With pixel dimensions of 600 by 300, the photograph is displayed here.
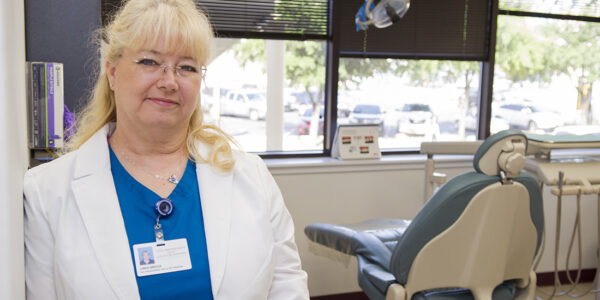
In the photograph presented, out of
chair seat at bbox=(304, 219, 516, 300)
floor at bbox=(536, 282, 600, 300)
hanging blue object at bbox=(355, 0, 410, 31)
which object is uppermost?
hanging blue object at bbox=(355, 0, 410, 31)

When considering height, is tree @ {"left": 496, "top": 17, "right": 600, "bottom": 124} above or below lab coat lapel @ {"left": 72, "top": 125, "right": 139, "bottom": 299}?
above

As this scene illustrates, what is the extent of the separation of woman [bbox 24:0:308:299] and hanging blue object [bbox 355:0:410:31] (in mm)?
1480

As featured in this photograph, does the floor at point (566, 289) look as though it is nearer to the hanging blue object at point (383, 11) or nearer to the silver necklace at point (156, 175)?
the hanging blue object at point (383, 11)

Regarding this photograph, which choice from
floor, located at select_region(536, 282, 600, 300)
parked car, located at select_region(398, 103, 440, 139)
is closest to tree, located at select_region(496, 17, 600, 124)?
parked car, located at select_region(398, 103, 440, 139)

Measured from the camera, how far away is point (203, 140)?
1409 millimetres

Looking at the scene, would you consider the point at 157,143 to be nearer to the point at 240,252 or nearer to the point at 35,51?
the point at 240,252

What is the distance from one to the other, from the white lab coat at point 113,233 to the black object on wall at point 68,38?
1.75ft

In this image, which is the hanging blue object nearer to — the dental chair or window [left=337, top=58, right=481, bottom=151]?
window [left=337, top=58, right=481, bottom=151]

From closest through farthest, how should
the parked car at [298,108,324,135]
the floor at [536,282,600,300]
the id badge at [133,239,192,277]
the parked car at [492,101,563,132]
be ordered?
1. the id badge at [133,239,192,277]
2. the parked car at [298,108,324,135]
3. the floor at [536,282,600,300]
4. the parked car at [492,101,563,132]

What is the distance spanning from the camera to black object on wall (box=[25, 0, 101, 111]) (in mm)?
1648

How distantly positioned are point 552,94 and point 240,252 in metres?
A: 3.15

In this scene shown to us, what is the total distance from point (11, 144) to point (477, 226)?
160cm

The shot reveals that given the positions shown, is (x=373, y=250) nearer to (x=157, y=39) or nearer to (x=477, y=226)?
(x=477, y=226)

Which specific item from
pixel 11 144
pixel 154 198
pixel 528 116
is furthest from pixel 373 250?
pixel 528 116
